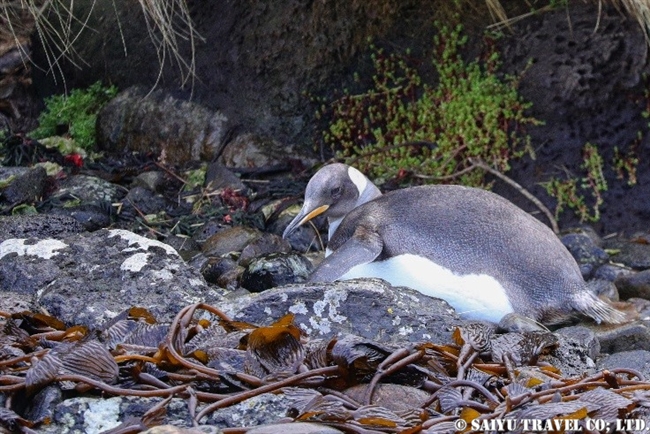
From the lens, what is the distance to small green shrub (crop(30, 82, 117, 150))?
8062 millimetres

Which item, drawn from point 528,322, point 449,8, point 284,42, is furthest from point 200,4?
point 528,322

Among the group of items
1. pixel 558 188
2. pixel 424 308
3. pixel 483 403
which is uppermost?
pixel 483 403

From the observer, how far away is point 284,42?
7.67 m

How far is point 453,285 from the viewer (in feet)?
15.0

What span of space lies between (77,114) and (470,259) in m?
4.57

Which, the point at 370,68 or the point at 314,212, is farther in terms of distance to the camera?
the point at 370,68

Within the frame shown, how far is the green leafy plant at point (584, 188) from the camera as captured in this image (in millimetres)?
7188

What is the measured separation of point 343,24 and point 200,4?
1166 mm

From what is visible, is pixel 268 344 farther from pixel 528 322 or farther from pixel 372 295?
pixel 528 322

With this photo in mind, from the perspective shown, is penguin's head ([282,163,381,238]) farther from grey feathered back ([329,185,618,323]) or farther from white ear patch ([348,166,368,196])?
grey feathered back ([329,185,618,323])

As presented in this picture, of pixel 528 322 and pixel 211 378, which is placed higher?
pixel 211 378

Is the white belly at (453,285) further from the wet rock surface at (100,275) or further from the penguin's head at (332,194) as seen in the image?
the wet rock surface at (100,275)

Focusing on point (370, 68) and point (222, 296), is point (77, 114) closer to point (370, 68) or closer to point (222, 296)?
point (370, 68)

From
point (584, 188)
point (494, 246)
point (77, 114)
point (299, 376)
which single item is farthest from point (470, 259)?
point (77, 114)
